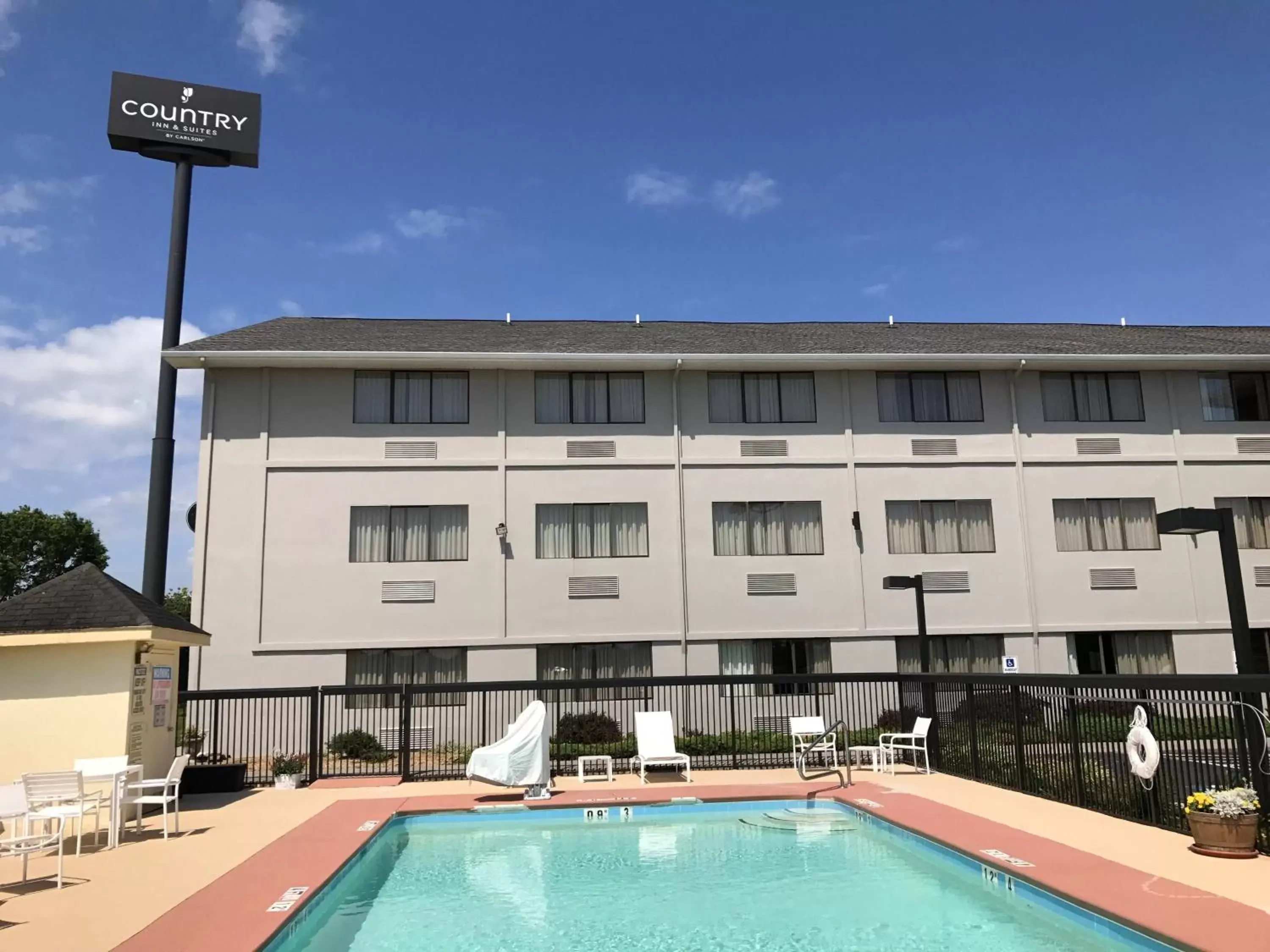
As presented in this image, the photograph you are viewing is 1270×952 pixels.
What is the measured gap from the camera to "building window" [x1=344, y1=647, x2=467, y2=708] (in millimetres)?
20203

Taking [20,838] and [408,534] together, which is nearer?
[20,838]

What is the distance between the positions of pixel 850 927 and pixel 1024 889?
158 centimetres

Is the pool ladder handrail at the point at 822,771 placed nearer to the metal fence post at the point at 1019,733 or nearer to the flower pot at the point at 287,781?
the metal fence post at the point at 1019,733

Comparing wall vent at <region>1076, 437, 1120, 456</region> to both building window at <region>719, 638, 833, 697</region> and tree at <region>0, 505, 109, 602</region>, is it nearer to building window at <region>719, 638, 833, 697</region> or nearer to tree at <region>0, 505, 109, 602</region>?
building window at <region>719, 638, 833, 697</region>

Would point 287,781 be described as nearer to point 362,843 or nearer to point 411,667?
point 362,843

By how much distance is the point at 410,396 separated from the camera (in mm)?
21531

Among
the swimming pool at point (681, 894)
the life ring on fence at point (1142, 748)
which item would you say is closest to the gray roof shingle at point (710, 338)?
Answer: the swimming pool at point (681, 894)

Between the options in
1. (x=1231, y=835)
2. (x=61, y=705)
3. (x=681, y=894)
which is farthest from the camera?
(x=61, y=705)

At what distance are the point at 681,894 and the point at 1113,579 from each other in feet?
56.8

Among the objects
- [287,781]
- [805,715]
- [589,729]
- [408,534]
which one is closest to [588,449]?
[408,534]

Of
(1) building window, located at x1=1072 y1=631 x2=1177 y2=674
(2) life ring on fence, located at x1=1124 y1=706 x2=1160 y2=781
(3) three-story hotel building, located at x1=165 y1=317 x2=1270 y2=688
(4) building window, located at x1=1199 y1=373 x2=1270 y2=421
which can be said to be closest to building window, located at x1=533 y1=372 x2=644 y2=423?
(3) three-story hotel building, located at x1=165 y1=317 x2=1270 y2=688

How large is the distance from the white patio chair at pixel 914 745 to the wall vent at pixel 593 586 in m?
7.13

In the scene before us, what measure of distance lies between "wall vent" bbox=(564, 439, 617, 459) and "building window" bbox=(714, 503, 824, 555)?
112 inches

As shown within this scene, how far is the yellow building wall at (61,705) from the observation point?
11.3 meters
